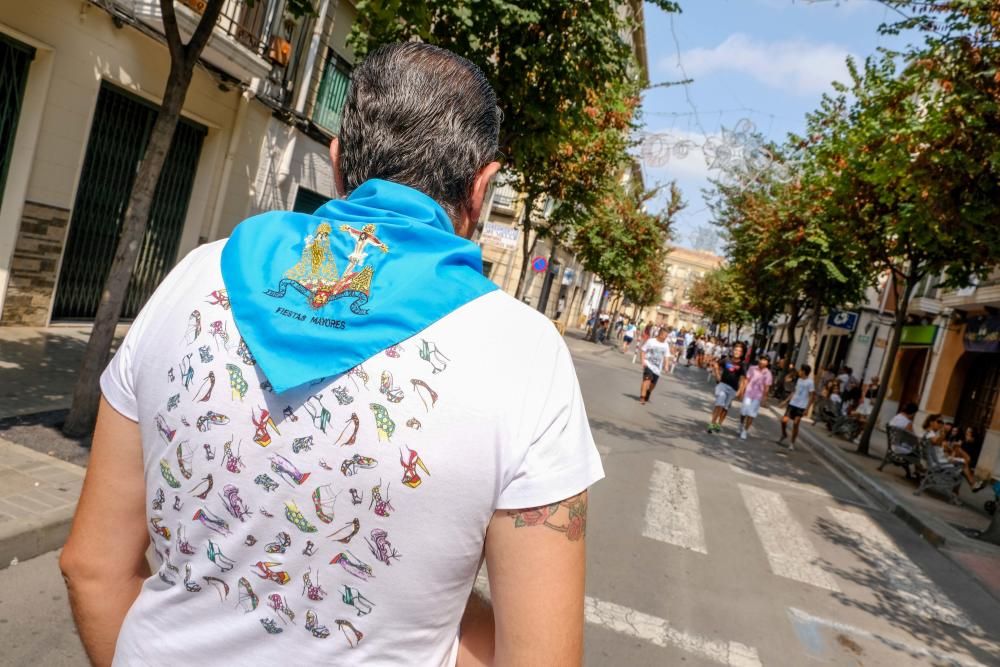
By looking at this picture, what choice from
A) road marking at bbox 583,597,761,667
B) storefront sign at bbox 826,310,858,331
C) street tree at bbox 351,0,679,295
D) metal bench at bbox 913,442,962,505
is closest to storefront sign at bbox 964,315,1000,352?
storefront sign at bbox 826,310,858,331

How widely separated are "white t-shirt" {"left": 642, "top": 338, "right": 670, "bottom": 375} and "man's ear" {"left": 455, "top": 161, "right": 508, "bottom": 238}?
16.2m

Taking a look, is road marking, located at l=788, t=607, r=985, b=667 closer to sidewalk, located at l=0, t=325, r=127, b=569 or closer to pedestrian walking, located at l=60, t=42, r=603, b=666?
sidewalk, located at l=0, t=325, r=127, b=569

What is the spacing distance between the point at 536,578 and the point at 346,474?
1.01 feet

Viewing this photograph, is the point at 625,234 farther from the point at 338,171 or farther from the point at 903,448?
the point at 338,171

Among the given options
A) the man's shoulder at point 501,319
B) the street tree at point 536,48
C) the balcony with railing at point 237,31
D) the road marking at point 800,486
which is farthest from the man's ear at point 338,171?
the road marking at point 800,486

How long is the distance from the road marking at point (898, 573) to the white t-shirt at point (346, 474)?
6.10m

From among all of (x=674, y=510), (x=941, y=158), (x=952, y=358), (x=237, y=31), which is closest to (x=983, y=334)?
(x=952, y=358)

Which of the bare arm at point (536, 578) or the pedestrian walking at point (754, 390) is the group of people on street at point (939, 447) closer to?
the pedestrian walking at point (754, 390)

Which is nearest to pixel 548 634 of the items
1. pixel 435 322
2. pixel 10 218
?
pixel 435 322

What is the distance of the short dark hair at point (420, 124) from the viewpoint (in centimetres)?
123

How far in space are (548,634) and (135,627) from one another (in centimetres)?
68

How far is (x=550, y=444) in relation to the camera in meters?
1.10

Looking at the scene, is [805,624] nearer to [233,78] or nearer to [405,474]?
[405,474]

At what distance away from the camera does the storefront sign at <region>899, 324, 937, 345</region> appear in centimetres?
2394
